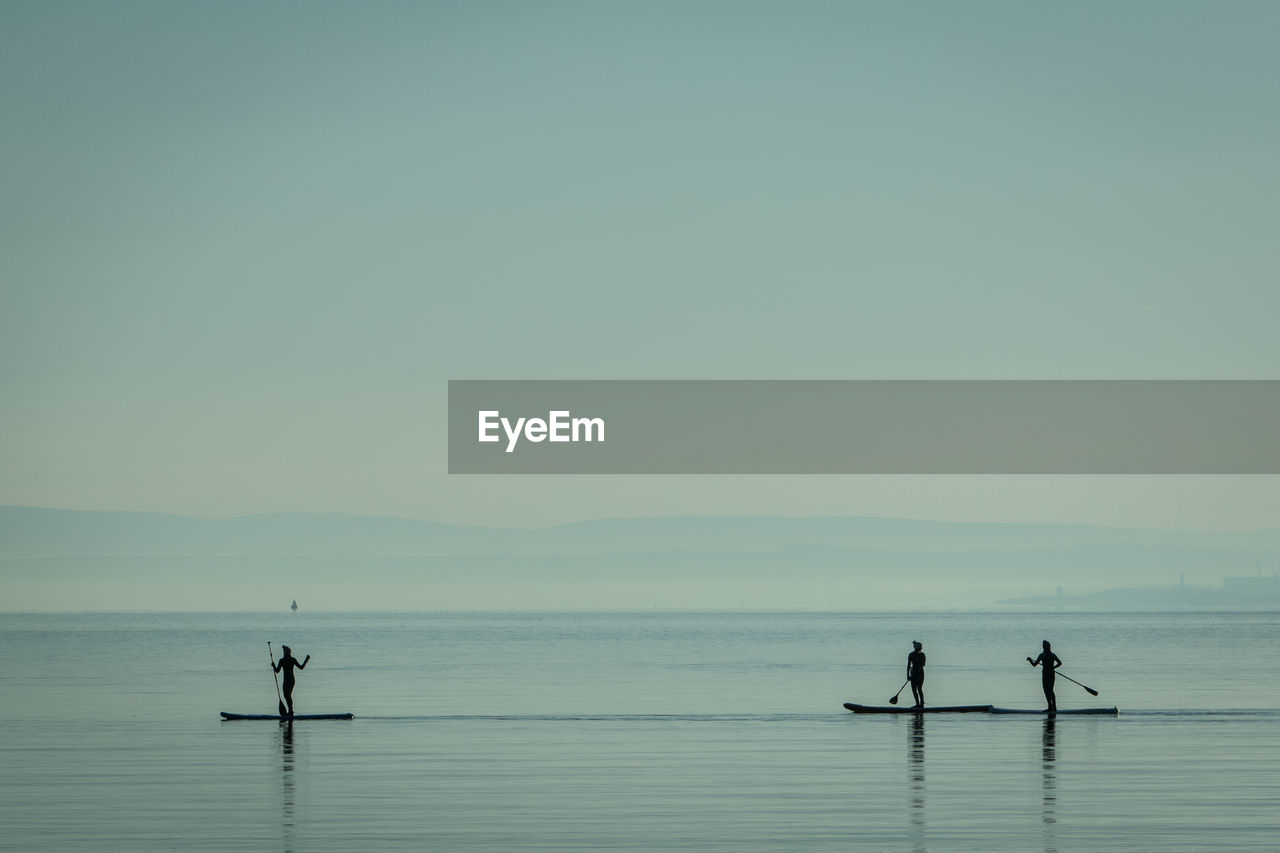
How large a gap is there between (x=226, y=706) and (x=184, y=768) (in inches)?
870

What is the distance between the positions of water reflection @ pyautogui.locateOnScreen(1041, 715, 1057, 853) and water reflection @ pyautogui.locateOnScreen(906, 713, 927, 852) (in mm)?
1664

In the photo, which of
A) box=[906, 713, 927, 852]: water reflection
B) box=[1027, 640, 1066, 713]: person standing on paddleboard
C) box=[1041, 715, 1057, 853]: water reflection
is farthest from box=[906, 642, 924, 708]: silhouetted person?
box=[1041, 715, 1057, 853]: water reflection

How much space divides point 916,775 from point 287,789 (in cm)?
1105

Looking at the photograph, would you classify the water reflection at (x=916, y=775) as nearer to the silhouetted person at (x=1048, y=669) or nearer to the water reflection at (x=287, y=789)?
the silhouetted person at (x=1048, y=669)

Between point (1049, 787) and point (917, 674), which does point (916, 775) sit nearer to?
point (1049, 787)

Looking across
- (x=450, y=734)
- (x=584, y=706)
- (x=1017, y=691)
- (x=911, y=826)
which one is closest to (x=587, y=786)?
(x=911, y=826)

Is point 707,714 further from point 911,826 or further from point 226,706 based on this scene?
point 911,826

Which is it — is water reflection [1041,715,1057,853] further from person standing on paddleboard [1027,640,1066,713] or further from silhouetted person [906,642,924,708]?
silhouetted person [906,642,924,708]

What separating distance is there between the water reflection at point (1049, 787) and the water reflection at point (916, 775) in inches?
65.5

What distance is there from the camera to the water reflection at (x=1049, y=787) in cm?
2080

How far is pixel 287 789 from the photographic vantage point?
26.6 m

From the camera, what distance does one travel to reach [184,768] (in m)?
30.0

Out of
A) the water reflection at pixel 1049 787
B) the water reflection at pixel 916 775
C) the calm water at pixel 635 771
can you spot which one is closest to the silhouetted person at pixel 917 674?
the water reflection at pixel 916 775

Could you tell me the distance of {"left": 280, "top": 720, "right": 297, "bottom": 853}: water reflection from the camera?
21.3 meters
